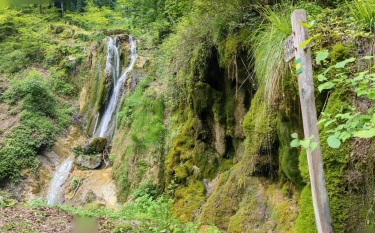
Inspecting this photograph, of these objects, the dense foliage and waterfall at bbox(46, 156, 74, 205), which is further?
waterfall at bbox(46, 156, 74, 205)

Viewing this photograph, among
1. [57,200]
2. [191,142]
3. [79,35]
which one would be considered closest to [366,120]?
[191,142]

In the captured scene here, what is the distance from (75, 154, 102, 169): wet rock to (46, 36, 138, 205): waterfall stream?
28.1 inches

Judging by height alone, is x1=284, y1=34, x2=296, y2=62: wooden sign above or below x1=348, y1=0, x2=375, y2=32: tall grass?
below

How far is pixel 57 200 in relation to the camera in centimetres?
951

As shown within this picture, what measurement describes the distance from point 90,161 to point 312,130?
29.0 ft

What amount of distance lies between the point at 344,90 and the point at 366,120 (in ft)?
3.03

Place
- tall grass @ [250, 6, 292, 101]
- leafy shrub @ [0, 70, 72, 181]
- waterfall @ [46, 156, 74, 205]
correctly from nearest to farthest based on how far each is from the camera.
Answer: tall grass @ [250, 6, 292, 101], waterfall @ [46, 156, 74, 205], leafy shrub @ [0, 70, 72, 181]

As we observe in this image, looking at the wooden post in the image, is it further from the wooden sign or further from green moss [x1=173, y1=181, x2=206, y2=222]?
green moss [x1=173, y1=181, x2=206, y2=222]

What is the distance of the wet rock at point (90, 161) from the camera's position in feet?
32.6

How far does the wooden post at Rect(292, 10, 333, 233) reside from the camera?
2.22 m

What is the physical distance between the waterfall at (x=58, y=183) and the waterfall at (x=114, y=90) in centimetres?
166

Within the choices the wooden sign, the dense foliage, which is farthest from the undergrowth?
the wooden sign

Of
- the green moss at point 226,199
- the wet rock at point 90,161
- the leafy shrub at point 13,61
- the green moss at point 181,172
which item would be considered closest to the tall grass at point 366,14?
the green moss at point 226,199

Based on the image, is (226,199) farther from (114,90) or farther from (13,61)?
(13,61)
